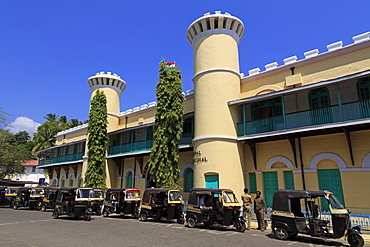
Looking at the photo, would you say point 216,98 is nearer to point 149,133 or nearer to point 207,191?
point 207,191

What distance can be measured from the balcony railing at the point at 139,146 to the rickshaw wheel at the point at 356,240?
11.6 meters

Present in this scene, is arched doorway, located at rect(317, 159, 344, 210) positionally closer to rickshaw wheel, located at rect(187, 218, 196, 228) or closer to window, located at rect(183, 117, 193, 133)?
rickshaw wheel, located at rect(187, 218, 196, 228)

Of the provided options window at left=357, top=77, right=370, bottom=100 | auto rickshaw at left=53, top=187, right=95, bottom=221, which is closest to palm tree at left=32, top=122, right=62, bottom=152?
auto rickshaw at left=53, top=187, right=95, bottom=221

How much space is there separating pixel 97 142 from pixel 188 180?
939 cm

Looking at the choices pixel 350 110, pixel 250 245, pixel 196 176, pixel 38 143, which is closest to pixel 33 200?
pixel 196 176

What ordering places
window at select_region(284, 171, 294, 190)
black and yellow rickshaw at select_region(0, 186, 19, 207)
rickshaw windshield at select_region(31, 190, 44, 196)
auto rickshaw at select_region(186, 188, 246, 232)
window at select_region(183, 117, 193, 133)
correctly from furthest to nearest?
black and yellow rickshaw at select_region(0, 186, 19, 207), rickshaw windshield at select_region(31, 190, 44, 196), window at select_region(183, 117, 193, 133), window at select_region(284, 171, 294, 190), auto rickshaw at select_region(186, 188, 246, 232)

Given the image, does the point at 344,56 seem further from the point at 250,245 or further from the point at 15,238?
the point at 15,238

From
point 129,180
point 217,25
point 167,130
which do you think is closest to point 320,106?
point 217,25

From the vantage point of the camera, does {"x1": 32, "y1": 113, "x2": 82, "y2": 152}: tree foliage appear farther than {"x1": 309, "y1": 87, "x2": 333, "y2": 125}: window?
Yes

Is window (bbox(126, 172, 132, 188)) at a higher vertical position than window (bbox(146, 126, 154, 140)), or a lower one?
lower

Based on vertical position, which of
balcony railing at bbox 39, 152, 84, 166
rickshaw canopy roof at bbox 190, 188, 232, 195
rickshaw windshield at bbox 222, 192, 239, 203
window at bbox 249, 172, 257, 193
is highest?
balcony railing at bbox 39, 152, 84, 166

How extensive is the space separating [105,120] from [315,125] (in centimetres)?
1768

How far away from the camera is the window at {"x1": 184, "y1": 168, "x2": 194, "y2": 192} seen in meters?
18.7

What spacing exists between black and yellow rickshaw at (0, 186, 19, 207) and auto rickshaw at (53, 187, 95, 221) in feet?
37.1
